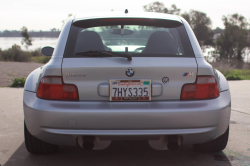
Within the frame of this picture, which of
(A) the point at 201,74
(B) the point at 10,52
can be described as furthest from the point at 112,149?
(B) the point at 10,52

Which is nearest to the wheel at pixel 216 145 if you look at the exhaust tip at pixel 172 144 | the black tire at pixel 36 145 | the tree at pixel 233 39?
the exhaust tip at pixel 172 144

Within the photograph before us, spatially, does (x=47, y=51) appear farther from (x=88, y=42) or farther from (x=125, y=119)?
(x=125, y=119)

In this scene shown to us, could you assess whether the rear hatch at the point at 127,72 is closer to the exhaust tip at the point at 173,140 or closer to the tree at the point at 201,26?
the exhaust tip at the point at 173,140

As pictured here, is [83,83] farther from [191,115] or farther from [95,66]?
[191,115]

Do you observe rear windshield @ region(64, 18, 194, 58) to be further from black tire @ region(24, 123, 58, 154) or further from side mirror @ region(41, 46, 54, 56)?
black tire @ region(24, 123, 58, 154)

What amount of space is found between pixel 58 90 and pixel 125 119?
2.16ft

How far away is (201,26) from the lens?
94.1 metres

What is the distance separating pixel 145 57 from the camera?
2938mm

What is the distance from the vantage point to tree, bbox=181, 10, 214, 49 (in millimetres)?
93750

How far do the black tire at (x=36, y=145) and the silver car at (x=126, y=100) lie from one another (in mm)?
407

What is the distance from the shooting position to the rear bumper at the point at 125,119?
2.76 meters

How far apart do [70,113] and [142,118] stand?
62 centimetres

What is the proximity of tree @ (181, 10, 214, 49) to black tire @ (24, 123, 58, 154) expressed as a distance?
93336 mm

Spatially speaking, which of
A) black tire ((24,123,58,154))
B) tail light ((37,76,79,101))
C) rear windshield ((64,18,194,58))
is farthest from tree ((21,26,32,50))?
tail light ((37,76,79,101))
